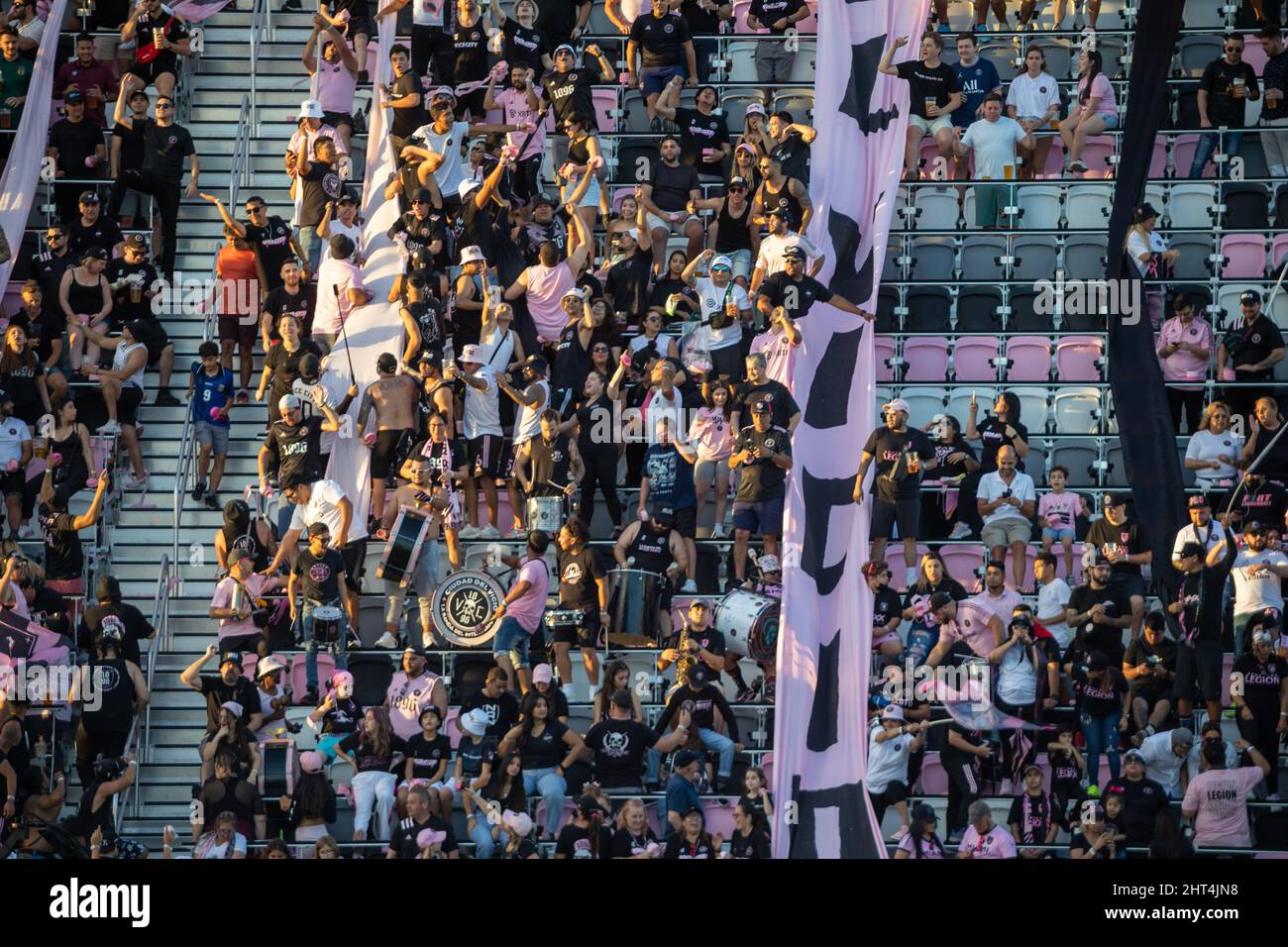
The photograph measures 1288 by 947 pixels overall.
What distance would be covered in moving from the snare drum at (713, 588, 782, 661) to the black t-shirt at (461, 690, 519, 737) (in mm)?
1616

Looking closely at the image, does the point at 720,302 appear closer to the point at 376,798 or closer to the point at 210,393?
the point at 210,393

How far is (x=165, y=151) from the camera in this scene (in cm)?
2314

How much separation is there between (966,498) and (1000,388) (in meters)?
1.57

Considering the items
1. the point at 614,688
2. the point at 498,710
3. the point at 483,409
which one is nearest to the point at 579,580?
the point at 614,688

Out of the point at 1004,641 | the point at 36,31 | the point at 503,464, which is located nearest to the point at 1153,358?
the point at 1004,641

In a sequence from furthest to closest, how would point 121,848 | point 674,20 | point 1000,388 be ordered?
1. point 674,20
2. point 1000,388
3. point 121,848

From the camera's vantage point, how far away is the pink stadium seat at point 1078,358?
22438mm

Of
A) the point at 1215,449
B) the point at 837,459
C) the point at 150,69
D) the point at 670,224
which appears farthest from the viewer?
the point at 150,69

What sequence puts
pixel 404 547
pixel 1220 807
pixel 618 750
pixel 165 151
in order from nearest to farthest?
pixel 1220 807, pixel 618 750, pixel 404 547, pixel 165 151

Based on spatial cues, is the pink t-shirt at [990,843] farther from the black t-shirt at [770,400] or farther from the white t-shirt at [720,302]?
the white t-shirt at [720,302]

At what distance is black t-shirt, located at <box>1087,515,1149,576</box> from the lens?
67.4 feet

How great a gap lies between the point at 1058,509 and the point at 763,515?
2.29 m

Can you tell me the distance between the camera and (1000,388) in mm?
22188

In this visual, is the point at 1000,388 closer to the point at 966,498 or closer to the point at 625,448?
the point at 966,498
